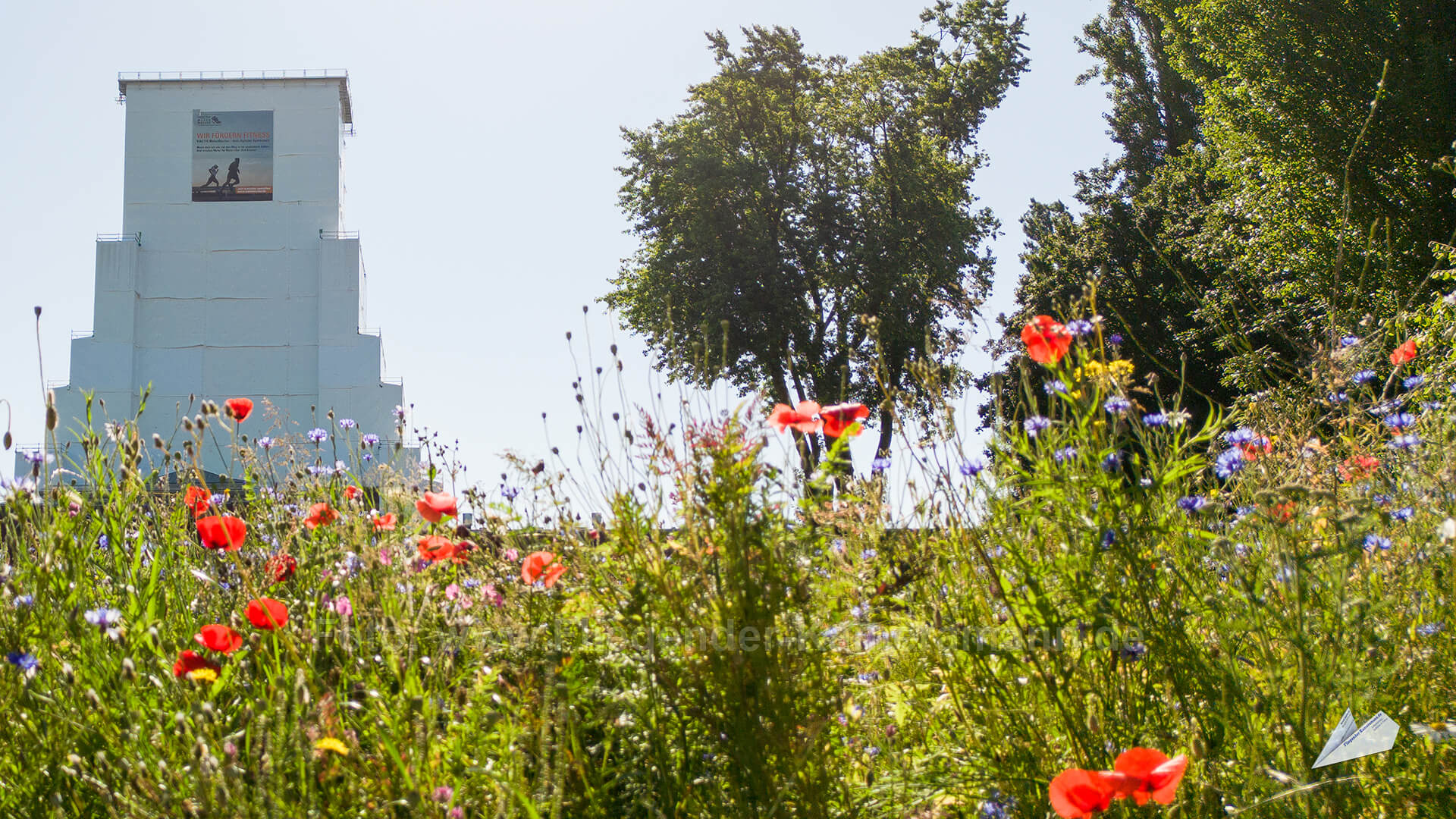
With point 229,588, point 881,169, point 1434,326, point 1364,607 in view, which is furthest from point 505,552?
point 881,169

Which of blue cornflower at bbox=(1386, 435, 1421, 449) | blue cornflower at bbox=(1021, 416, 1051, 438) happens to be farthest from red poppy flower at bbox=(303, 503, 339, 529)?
blue cornflower at bbox=(1386, 435, 1421, 449)

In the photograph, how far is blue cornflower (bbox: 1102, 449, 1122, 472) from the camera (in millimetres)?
1766

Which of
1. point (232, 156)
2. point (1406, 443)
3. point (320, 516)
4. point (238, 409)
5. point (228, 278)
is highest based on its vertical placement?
point (232, 156)

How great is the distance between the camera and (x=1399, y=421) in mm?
2797

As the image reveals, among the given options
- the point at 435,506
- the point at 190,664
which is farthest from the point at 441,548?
the point at 190,664

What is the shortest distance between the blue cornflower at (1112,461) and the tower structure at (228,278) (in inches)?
1272

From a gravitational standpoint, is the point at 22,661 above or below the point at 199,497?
below

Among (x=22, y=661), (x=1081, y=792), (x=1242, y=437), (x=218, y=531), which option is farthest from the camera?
(x=1242, y=437)

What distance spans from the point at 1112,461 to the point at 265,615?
154 cm

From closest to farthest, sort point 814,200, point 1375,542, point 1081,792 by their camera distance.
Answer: point 1081,792 → point 1375,542 → point 814,200

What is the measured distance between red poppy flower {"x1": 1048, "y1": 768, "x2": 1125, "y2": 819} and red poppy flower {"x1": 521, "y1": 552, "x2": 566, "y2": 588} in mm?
982

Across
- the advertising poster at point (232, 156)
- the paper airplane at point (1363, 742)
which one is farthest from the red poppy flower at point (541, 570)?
the advertising poster at point (232, 156)

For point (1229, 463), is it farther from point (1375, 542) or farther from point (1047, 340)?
point (1047, 340)

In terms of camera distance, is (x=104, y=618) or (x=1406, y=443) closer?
(x=104, y=618)
